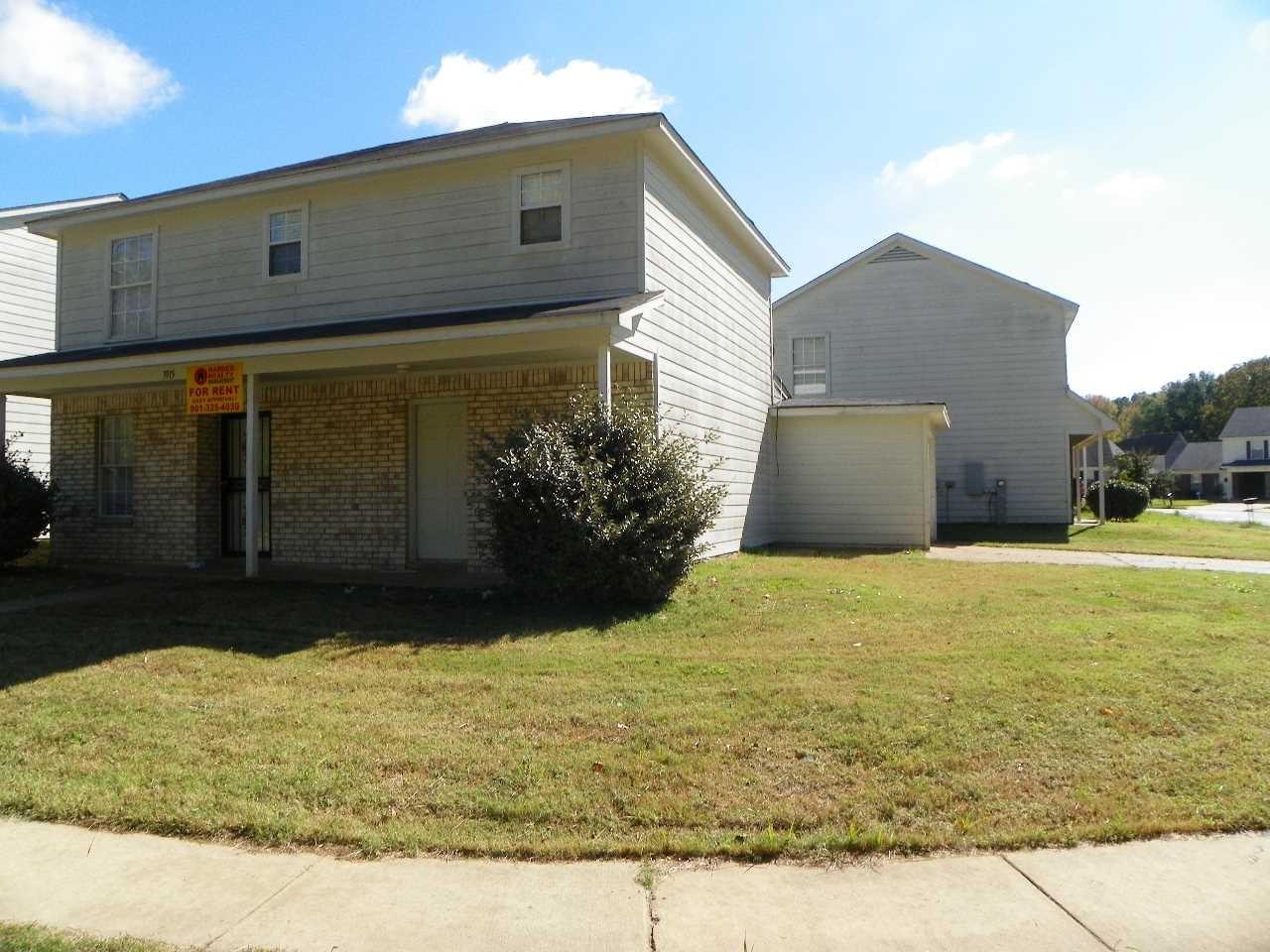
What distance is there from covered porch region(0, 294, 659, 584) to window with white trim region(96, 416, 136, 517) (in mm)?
23

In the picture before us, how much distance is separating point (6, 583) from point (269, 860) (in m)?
10.2

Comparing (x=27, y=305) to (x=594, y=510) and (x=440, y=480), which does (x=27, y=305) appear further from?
(x=594, y=510)

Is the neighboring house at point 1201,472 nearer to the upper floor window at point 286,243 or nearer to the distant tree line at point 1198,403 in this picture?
the distant tree line at point 1198,403

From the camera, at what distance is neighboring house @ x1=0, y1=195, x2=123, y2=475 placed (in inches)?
725

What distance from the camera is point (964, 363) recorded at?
2180 centimetres

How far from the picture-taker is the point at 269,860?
12.8 feet

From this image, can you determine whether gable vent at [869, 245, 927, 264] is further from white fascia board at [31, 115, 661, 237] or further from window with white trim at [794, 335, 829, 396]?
white fascia board at [31, 115, 661, 237]

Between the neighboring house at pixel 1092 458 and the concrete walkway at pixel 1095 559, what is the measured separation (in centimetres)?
1018

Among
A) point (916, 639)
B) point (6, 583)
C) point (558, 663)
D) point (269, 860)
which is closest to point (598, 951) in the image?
point (269, 860)

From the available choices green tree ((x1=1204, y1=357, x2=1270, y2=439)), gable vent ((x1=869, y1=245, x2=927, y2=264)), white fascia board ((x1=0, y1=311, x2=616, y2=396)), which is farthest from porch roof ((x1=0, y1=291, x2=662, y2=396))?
green tree ((x1=1204, y1=357, x2=1270, y2=439))

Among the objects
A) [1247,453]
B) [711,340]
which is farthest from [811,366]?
[1247,453]

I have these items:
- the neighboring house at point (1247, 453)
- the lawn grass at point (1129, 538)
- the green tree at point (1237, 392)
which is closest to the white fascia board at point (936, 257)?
the lawn grass at point (1129, 538)

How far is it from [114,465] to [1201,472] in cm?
8055

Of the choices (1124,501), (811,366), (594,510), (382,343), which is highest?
(811,366)
